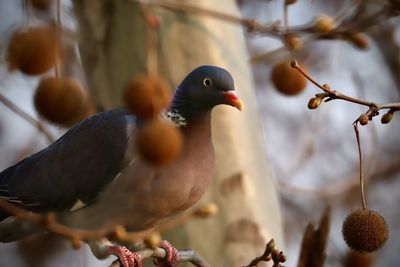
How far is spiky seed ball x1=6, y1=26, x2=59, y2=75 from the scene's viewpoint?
2396 millimetres

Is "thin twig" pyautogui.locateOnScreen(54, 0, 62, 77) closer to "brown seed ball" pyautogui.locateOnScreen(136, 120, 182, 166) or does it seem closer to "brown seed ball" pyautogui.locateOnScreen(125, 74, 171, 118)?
"brown seed ball" pyautogui.locateOnScreen(125, 74, 171, 118)

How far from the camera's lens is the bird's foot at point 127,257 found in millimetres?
2975

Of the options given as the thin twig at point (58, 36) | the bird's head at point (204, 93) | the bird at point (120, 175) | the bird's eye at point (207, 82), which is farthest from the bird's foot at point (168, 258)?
the thin twig at point (58, 36)

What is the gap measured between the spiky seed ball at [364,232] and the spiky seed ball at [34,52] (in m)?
0.83

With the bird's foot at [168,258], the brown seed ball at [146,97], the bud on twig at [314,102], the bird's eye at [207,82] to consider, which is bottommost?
the bird's foot at [168,258]

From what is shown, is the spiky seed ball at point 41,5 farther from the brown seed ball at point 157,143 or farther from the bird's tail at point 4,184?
the brown seed ball at point 157,143

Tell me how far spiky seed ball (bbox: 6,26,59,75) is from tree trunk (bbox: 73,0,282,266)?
123 cm

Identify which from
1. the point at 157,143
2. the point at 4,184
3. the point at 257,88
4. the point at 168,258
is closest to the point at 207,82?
the point at 168,258

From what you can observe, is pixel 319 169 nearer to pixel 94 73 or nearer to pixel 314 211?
pixel 314 211

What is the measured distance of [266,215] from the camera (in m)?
3.55

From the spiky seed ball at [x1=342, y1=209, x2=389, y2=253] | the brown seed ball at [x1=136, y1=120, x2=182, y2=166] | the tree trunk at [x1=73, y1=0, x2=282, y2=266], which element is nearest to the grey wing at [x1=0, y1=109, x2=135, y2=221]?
the tree trunk at [x1=73, y1=0, x2=282, y2=266]

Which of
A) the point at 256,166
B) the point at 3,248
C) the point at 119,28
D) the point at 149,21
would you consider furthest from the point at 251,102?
the point at 3,248

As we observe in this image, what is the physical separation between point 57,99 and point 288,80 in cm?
80

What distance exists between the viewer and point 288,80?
2.98 m
